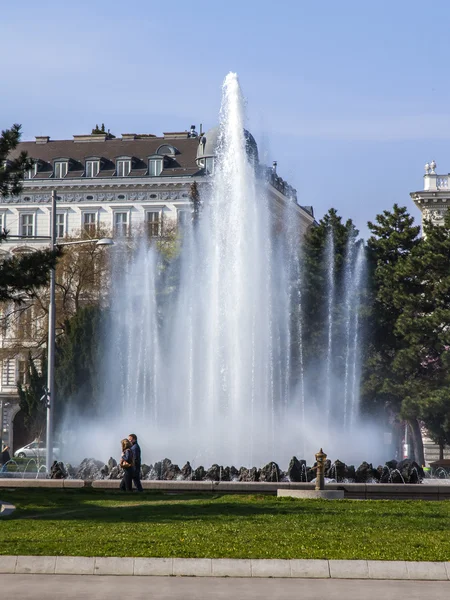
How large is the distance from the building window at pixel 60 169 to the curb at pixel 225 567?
7683 cm

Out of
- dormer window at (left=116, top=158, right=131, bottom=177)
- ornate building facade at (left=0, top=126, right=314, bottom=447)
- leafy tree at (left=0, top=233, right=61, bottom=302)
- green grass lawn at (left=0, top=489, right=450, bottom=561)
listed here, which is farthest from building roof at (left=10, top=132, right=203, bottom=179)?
green grass lawn at (left=0, top=489, right=450, bottom=561)

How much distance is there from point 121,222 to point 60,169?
6.25 metres

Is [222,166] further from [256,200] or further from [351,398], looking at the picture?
[351,398]

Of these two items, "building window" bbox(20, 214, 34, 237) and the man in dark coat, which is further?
"building window" bbox(20, 214, 34, 237)

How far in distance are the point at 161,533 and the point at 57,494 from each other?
8.33m

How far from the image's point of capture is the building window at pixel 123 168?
87.8 m

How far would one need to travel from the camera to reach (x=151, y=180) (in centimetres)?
8638

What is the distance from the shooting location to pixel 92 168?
291 ft

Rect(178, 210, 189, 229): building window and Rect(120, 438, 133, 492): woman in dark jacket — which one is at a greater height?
Rect(178, 210, 189, 229): building window

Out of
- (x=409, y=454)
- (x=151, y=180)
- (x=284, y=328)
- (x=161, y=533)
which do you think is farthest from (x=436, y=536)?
(x=151, y=180)

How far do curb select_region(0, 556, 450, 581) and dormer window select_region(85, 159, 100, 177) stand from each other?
250 ft

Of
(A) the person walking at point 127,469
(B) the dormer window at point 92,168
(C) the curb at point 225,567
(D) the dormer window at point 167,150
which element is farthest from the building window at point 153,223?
(C) the curb at point 225,567

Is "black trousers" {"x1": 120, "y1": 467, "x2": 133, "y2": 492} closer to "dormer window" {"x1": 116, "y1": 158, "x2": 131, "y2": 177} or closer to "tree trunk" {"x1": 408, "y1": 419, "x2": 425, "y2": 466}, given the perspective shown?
"tree trunk" {"x1": 408, "y1": 419, "x2": 425, "y2": 466}

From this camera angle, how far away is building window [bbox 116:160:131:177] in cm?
8775
